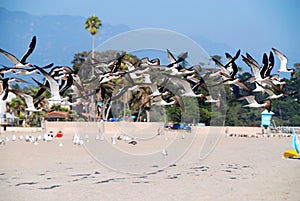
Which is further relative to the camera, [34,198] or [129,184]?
[129,184]

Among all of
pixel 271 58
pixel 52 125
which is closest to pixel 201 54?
pixel 271 58

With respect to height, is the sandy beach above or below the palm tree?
below

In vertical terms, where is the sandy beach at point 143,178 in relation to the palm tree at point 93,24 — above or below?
below

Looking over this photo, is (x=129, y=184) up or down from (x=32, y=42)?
down

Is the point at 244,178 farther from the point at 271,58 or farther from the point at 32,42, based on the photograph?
the point at 32,42

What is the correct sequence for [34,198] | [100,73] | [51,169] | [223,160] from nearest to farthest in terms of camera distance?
[34,198]
[51,169]
[100,73]
[223,160]

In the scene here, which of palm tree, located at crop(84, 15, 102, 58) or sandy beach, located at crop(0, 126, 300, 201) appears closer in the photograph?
sandy beach, located at crop(0, 126, 300, 201)

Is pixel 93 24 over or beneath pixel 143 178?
over

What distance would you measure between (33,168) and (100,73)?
4564 millimetres

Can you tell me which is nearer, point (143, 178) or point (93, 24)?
point (143, 178)

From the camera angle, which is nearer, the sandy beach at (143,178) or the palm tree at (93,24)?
the sandy beach at (143,178)

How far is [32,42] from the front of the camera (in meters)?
17.9

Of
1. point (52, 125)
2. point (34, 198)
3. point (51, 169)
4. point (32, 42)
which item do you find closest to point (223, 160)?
point (51, 169)

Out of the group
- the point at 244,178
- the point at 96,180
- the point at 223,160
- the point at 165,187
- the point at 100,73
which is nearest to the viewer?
the point at 165,187
